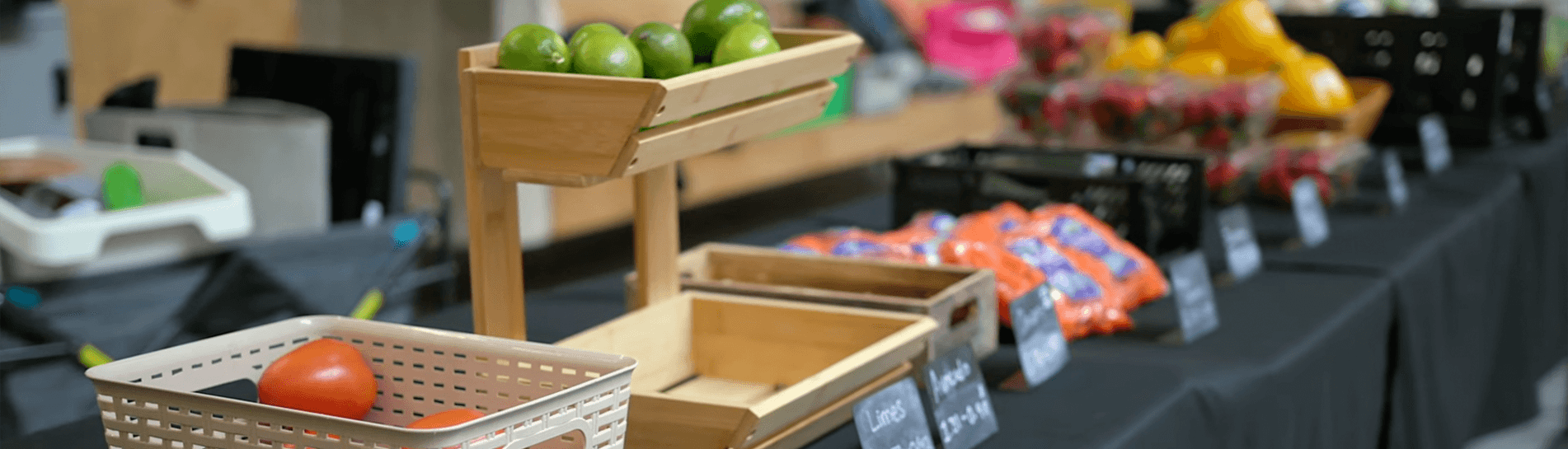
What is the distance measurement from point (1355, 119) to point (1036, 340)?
121 centimetres

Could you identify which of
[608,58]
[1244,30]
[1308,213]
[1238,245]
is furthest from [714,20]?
[1244,30]

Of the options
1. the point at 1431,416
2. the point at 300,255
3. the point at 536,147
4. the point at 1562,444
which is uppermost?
the point at 536,147

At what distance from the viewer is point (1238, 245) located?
6.11 ft

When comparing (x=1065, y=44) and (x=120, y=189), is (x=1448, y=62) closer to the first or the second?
(x=1065, y=44)

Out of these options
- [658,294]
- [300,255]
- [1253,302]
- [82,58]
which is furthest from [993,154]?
[82,58]

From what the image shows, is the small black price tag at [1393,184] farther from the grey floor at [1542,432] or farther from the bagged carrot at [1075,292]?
the bagged carrot at [1075,292]

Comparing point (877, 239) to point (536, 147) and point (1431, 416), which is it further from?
point (1431, 416)

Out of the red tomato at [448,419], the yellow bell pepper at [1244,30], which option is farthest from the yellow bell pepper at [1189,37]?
the red tomato at [448,419]

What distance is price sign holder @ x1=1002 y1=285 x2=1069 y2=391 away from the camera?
1361 mm

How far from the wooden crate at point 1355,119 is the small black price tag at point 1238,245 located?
1.64ft

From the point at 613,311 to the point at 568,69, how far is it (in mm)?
646

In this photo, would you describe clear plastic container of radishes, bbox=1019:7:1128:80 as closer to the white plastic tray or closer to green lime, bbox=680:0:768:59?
green lime, bbox=680:0:768:59

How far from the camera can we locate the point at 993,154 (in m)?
2.13

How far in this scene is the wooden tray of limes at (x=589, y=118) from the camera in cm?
107
